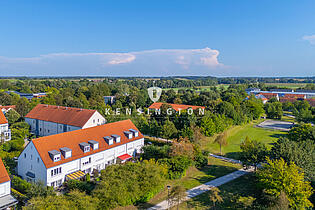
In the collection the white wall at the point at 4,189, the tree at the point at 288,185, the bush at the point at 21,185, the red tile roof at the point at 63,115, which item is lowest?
the bush at the point at 21,185

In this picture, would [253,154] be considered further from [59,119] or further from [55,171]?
[59,119]

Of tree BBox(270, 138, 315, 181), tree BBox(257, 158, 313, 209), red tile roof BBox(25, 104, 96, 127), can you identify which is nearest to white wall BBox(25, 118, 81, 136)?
red tile roof BBox(25, 104, 96, 127)

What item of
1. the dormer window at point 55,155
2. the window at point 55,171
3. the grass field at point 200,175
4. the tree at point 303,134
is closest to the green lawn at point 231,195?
the grass field at point 200,175

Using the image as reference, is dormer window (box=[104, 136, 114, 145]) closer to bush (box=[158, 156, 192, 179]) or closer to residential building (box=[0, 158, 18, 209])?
bush (box=[158, 156, 192, 179])

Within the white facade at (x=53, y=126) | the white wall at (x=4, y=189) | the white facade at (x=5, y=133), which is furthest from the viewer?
the white facade at (x=53, y=126)

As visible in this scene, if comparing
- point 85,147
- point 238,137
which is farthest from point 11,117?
point 238,137

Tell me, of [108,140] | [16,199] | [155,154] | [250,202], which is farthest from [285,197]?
[16,199]

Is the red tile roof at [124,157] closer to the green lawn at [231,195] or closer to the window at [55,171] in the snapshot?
the window at [55,171]
